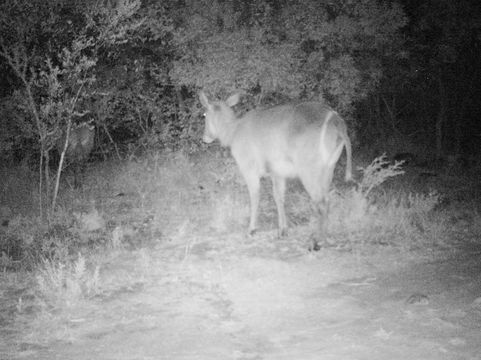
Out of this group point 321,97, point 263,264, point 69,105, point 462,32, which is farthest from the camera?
point 462,32

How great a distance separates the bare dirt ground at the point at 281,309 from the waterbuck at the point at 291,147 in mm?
1164

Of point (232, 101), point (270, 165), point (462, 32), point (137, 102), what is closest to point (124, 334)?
point (270, 165)

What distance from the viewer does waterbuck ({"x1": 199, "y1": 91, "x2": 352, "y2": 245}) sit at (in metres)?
7.96

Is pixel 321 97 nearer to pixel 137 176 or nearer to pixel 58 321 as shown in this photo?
pixel 137 176

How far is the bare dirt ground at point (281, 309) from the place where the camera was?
14.4 feet

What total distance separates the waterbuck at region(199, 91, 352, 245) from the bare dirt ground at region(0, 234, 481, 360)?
1164 mm

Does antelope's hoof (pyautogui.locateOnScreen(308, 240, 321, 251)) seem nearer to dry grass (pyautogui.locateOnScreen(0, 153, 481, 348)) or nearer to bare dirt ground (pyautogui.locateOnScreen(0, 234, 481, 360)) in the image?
bare dirt ground (pyautogui.locateOnScreen(0, 234, 481, 360))

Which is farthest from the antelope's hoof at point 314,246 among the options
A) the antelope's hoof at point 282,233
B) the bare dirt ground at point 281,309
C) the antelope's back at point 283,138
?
the antelope's back at point 283,138

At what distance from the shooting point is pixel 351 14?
13078mm

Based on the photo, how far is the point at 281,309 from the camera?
17.7 ft

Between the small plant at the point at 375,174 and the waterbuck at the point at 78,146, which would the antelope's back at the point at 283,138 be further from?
the waterbuck at the point at 78,146

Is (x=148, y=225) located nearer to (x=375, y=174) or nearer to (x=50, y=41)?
(x=50, y=41)

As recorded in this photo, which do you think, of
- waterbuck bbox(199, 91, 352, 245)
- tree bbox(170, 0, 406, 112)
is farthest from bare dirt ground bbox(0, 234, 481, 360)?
tree bbox(170, 0, 406, 112)

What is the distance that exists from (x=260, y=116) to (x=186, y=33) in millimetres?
3967
